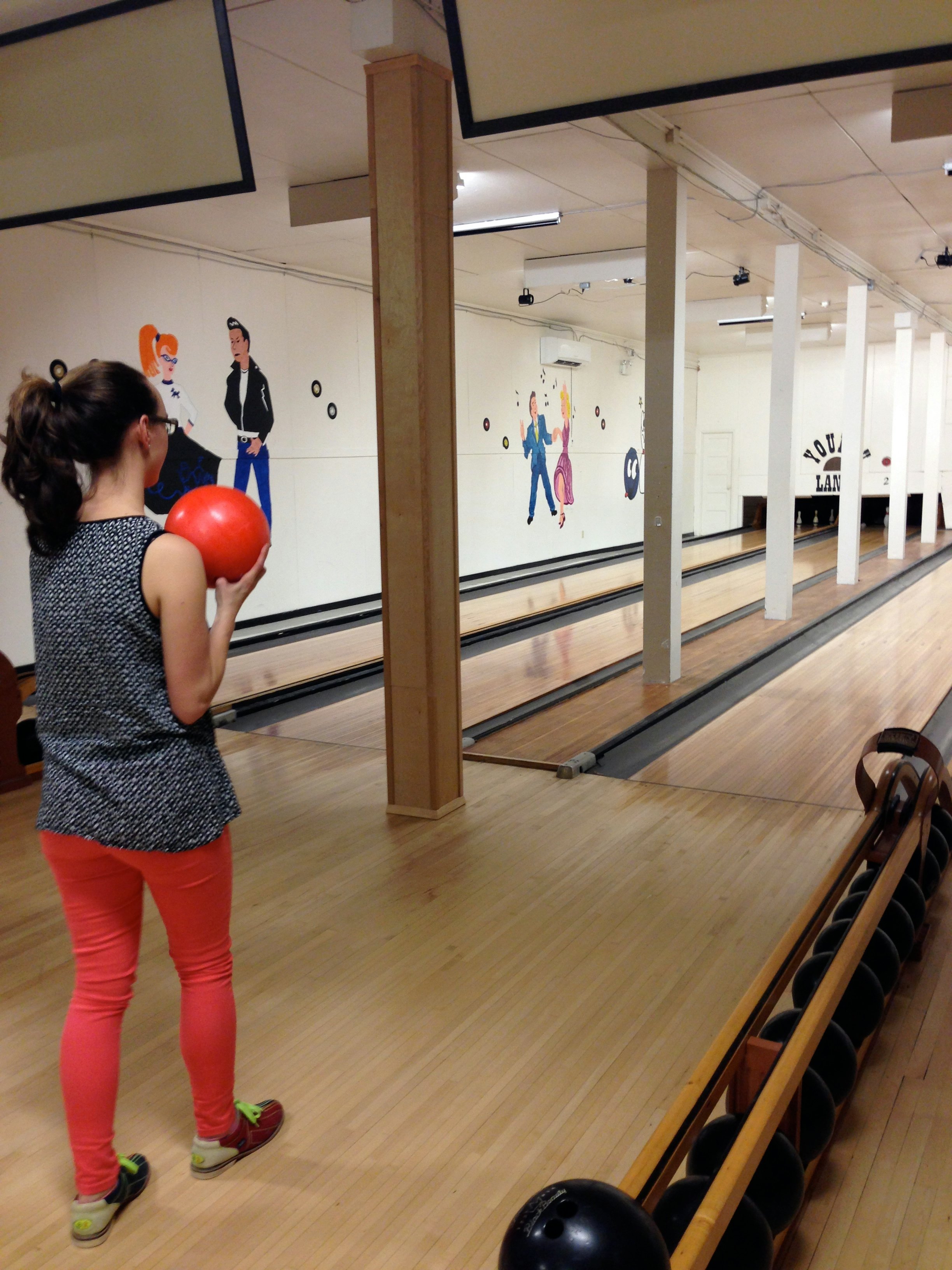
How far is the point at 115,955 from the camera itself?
1819 mm

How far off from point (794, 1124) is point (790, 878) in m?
1.58

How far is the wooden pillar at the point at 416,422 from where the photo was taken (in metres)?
3.75

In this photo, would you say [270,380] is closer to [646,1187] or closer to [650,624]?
[650,624]

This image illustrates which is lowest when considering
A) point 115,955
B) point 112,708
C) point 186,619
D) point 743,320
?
point 115,955

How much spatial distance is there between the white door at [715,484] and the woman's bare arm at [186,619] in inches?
664

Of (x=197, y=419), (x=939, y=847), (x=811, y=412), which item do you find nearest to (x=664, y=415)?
(x=939, y=847)

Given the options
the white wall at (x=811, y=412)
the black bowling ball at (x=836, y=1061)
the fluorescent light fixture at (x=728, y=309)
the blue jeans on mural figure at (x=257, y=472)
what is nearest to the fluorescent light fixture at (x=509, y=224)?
the blue jeans on mural figure at (x=257, y=472)

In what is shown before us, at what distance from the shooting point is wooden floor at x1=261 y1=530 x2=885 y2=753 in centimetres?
557

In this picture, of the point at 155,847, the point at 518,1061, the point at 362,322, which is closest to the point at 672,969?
the point at 518,1061

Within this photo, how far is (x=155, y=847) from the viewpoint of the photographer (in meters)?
1.71

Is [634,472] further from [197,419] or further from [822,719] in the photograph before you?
[822,719]

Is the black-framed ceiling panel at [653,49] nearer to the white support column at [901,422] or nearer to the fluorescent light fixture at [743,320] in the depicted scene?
the fluorescent light fixture at [743,320]

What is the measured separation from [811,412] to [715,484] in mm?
1920

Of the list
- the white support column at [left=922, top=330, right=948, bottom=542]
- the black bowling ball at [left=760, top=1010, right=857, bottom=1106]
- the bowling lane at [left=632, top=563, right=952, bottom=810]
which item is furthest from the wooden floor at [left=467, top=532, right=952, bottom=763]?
the white support column at [left=922, top=330, right=948, bottom=542]
